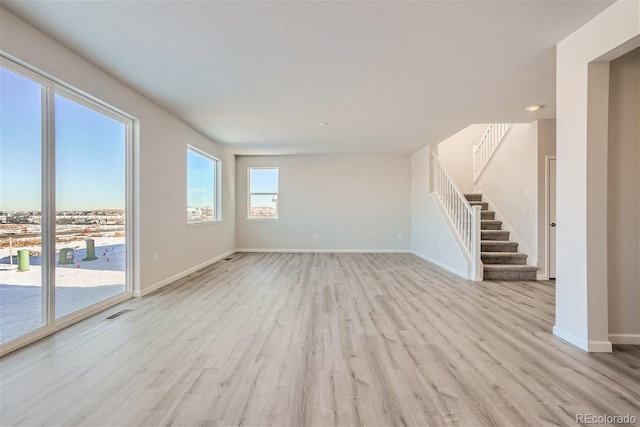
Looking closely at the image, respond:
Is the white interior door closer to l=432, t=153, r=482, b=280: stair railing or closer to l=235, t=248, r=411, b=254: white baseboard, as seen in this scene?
l=432, t=153, r=482, b=280: stair railing

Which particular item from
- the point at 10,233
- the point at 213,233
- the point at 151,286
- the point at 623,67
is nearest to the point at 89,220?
the point at 10,233

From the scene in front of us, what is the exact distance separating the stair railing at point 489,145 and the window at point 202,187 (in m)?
5.86

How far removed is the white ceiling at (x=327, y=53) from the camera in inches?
84.6

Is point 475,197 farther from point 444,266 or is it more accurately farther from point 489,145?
point 444,266

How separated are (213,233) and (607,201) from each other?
243 inches

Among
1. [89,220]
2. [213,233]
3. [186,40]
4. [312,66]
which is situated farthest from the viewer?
[213,233]

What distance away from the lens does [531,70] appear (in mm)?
3078

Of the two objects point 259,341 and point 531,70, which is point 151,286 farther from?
point 531,70

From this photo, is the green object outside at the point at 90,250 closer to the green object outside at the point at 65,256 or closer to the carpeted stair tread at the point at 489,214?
the green object outside at the point at 65,256

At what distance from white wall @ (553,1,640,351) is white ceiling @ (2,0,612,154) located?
0.25m

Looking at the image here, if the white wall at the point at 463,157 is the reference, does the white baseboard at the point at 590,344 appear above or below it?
below

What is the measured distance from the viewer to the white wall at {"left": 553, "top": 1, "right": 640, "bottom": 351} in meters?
2.29

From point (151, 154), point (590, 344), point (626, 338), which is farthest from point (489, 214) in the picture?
point (151, 154)
